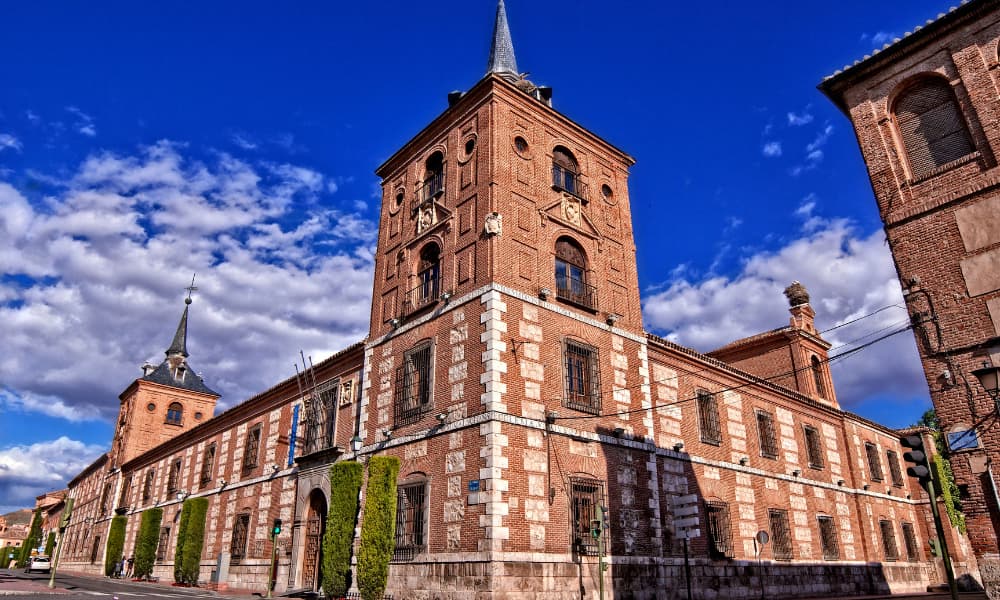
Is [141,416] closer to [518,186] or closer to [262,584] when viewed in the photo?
[262,584]

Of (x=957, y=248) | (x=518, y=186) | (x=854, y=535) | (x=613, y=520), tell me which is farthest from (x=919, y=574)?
(x=518, y=186)

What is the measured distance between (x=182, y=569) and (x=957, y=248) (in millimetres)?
30405

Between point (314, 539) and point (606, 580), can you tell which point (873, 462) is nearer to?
point (606, 580)

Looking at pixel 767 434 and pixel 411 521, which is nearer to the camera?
pixel 411 521

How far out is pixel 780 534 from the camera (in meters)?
23.3

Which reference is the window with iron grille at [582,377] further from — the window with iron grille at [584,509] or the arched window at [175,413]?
the arched window at [175,413]

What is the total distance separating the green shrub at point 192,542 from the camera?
27906mm

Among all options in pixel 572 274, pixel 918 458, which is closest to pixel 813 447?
pixel 572 274

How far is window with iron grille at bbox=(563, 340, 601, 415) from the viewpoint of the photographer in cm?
1789

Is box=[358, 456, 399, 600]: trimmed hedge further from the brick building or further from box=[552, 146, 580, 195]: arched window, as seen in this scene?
box=[552, 146, 580, 195]: arched window

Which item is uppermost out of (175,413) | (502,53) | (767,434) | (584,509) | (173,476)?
(502,53)

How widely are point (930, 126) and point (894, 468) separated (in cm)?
2477

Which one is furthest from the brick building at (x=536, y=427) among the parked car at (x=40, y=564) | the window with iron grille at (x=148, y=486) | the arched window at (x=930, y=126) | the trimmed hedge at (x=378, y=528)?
the parked car at (x=40, y=564)

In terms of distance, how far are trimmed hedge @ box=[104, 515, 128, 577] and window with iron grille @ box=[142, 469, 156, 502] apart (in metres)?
2.03
